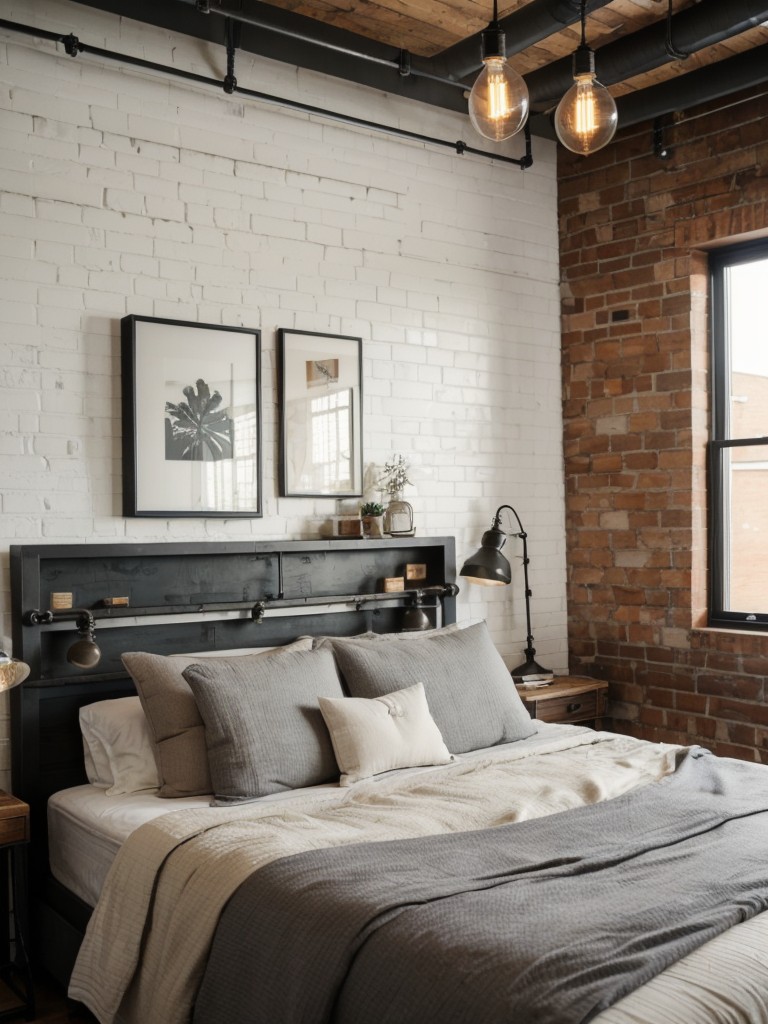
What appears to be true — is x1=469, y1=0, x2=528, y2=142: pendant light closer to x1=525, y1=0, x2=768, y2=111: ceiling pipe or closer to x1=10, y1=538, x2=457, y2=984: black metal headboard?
x1=525, y1=0, x2=768, y2=111: ceiling pipe

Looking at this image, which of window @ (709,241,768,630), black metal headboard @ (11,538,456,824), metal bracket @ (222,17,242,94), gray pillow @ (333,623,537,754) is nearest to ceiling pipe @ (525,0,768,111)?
window @ (709,241,768,630)

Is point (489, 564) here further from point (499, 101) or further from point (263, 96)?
point (499, 101)

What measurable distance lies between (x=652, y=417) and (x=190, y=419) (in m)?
2.23

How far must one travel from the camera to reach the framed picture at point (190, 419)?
11.7ft

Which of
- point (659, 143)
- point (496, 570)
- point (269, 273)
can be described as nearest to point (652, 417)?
point (496, 570)

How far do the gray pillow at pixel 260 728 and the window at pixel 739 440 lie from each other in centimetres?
223

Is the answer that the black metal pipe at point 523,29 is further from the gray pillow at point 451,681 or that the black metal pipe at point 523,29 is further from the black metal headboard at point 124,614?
the gray pillow at point 451,681

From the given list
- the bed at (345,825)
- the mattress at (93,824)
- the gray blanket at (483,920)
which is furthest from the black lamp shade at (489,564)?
the gray blanket at (483,920)

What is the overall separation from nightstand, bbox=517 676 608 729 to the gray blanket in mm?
1696

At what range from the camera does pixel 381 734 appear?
3.20m

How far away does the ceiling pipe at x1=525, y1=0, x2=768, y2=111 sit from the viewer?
3539 mm

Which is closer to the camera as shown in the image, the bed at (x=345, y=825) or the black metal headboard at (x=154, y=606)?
the bed at (x=345, y=825)

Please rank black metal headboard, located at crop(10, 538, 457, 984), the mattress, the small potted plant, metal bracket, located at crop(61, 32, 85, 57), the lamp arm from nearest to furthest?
1. the mattress
2. black metal headboard, located at crop(10, 538, 457, 984)
3. metal bracket, located at crop(61, 32, 85, 57)
4. the small potted plant
5. the lamp arm

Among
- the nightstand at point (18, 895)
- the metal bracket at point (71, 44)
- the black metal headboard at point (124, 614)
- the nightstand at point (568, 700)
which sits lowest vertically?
the nightstand at point (18, 895)
